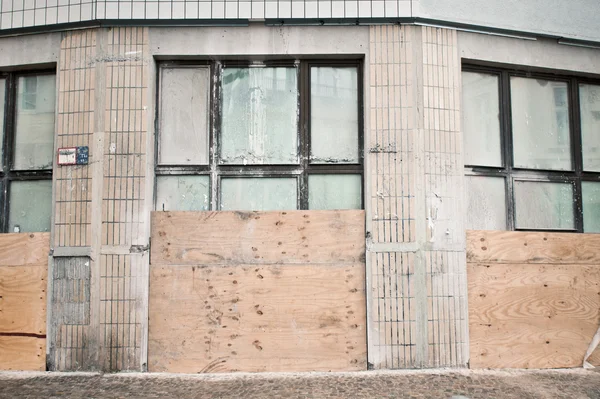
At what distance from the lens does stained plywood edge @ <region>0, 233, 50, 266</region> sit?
6.91 m

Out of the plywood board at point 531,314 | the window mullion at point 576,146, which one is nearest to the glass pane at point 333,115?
the plywood board at point 531,314

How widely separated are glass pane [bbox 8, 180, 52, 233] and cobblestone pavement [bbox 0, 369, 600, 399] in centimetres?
187

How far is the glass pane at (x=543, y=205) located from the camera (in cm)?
744

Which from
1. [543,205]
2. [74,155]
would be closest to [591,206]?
[543,205]

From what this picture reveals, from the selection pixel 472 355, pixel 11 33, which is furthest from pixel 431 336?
pixel 11 33

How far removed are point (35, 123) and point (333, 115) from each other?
3.95 m

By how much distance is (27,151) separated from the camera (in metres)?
7.43

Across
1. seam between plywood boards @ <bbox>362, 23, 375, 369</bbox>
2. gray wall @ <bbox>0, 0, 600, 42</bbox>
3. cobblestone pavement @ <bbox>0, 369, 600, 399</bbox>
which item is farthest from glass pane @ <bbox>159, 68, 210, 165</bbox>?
cobblestone pavement @ <bbox>0, 369, 600, 399</bbox>

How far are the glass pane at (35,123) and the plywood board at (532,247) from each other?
556 centimetres

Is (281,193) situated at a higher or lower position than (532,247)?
higher

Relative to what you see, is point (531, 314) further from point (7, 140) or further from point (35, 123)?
point (7, 140)

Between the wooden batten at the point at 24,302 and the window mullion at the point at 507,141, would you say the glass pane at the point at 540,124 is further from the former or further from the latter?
the wooden batten at the point at 24,302

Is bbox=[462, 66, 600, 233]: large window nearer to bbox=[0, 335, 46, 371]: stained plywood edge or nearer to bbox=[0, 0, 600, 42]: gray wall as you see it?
bbox=[0, 0, 600, 42]: gray wall

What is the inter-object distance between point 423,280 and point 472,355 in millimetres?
1082
